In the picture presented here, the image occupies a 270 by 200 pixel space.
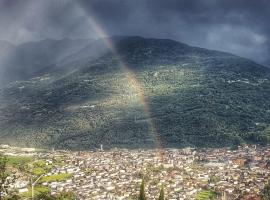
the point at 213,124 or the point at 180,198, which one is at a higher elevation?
the point at 213,124

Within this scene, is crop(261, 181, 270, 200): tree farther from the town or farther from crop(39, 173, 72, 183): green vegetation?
crop(39, 173, 72, 183): green vegetation

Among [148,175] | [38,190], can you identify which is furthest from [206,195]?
[38,190]

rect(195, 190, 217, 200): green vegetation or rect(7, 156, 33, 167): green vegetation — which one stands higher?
rect(7, 156, 33, 167): green vegetation

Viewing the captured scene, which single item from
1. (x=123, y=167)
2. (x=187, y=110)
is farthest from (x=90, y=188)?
(x=187, y=110)

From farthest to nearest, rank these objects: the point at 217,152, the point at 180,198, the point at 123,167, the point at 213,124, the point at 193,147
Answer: the point at 213,124 < the point at 193,147 < the point at 217,152 < the point at 123,167 < the point at 180,198

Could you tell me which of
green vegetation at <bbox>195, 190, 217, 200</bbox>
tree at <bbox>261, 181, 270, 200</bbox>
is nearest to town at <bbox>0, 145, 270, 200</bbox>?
green vegetation at <bbox>195, 190, 217, 200</bbox>

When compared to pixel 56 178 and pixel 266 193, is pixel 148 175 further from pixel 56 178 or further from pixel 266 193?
pixel 266 193

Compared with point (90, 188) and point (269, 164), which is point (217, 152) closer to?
point (269, 164)

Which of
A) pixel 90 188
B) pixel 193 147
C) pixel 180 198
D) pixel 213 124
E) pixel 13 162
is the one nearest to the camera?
pixel 180 198

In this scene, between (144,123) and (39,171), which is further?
(144,123)
